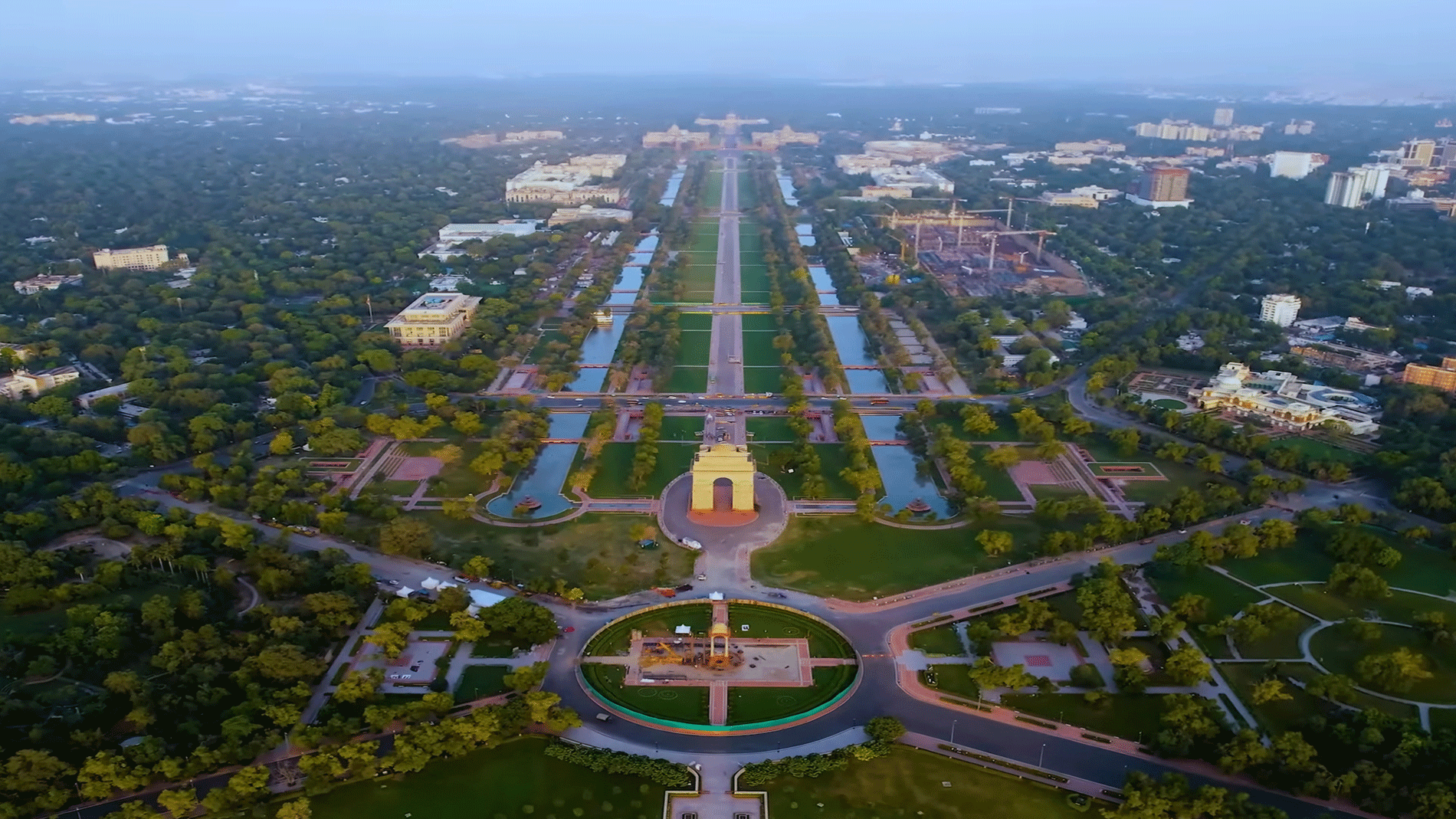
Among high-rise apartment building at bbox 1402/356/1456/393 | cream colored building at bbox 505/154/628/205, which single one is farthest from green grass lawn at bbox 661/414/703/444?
cream colored building at bbox 505/154/628/205

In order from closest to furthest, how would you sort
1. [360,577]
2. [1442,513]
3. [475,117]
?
[360,577], [1442,513], [475,117]

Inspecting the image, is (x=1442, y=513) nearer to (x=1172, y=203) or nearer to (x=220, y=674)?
(x=220, y=674)

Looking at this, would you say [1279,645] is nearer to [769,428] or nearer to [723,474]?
[723,474]

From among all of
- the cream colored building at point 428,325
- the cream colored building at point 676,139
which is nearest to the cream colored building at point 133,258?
the cream colored building at point 428,325

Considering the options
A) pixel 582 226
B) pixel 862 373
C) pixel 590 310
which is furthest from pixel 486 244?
pixel 862 373

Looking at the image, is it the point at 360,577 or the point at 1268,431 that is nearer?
the point at 360,577

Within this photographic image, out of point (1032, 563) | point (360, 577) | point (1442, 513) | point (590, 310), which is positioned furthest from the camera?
point (590, 310)
